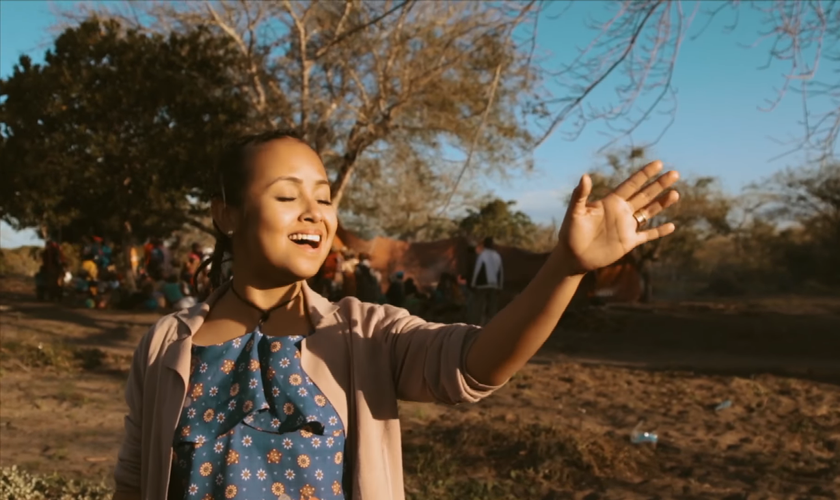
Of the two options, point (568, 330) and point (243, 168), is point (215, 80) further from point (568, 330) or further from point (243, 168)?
point (243, 168)

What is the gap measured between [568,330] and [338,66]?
7.30 metres

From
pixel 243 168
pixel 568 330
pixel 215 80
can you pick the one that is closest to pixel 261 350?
pixel 243 168

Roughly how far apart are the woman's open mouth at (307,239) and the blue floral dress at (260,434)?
0.21 m

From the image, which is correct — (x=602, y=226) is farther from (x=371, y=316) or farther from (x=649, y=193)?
(x=371, y=316)

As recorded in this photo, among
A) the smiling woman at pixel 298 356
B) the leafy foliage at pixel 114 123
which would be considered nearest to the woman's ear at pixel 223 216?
the smiling woman at pixel 298 356

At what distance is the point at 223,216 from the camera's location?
1.89 m

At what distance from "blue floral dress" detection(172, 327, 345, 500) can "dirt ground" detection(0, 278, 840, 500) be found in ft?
10.0

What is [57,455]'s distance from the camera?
17.5 feet

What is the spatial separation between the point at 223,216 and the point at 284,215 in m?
0.26

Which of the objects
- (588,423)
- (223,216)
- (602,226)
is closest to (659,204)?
(602,226)

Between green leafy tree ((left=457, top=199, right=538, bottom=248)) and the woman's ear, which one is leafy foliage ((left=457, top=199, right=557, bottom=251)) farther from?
the woman's ear

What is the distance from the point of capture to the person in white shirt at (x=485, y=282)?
40.8 feet

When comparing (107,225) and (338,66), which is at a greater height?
(338,66)

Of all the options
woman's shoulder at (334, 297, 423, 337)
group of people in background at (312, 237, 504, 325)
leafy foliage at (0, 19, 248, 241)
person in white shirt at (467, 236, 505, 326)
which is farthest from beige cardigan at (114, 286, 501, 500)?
leafy foliage at (0, 19, 248, 241)
